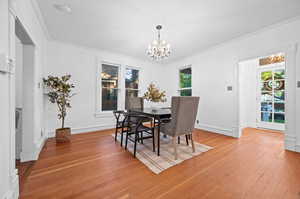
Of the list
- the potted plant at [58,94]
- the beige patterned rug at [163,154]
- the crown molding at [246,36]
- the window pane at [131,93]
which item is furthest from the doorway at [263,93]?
the potted plant at [58,94]

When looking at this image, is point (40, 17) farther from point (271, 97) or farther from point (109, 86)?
point (271, 97)

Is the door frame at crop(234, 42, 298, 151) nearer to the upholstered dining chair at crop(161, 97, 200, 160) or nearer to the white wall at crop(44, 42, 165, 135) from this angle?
the upholstered dining chair at crop(161, 97, 200, 160)

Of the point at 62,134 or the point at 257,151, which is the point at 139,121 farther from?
the point at 257,151

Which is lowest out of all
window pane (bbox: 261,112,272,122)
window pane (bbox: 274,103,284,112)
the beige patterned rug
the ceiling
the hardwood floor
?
the hardwood floor

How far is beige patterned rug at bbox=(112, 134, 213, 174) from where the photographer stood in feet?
6.34

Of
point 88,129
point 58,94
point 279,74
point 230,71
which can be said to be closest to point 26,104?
point 58,94

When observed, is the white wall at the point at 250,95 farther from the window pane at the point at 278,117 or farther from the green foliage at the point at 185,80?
the green foliage at the point at 185,80

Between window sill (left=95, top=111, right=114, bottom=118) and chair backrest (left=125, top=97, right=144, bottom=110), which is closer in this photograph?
chair backrest (left=125, top=97, right=144, bottom=110)

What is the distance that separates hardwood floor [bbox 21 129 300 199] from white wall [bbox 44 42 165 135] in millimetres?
1135

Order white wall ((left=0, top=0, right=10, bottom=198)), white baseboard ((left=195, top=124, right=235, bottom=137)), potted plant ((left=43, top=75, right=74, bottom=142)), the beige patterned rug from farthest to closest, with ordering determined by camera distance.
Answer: white baseboard ((left=195, top=124, right=235, bottom=137)), potted plant ((left=43, top=75, right=74, bottom=142)), the beige patterned rug, white wall ((left=0, top=0, right=10, bottom=198))

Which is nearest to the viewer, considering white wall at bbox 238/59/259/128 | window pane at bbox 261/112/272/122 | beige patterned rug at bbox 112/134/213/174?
beige patterned rug at bbox 112/134/213/174

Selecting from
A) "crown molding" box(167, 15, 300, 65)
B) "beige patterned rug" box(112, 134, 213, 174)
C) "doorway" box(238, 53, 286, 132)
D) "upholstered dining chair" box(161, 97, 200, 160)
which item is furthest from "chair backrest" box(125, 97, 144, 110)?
"doorway" box(238, 53, 286, 132)

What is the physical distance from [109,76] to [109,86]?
13.5 inches

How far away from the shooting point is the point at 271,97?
13.7 feet
